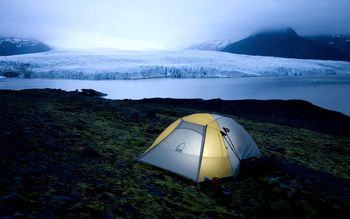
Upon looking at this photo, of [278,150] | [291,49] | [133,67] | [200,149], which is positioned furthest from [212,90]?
[291,49]

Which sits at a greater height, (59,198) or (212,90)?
(59,198)

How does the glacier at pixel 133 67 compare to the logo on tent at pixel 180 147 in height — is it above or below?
above

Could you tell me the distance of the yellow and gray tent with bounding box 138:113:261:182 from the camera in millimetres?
7281

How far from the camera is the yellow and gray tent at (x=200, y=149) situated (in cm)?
728

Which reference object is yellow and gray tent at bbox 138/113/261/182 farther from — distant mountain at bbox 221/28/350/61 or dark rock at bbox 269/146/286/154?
distant mountain at bbox 221/28/350/61

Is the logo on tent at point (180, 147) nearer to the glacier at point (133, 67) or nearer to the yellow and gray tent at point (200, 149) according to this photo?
the yellow and gray tent at point (200, 149)

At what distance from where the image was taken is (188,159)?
7.36 m

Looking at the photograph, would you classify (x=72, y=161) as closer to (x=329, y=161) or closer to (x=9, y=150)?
(x=9, y=150)

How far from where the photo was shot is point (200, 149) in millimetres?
7406

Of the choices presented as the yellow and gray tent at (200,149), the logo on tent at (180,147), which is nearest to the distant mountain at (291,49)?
the yellow and gray tent at (200,149)

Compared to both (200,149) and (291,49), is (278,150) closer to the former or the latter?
(200,149)

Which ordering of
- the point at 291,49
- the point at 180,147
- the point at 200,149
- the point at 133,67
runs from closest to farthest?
the point at 200,149, the point at 180,147, the point at 133,67, the point at 291,49

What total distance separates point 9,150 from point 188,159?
3963mm

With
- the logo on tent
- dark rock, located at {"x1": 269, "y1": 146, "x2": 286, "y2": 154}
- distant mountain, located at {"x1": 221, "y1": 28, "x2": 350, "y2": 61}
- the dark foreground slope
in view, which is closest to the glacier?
the dark foreground slope
